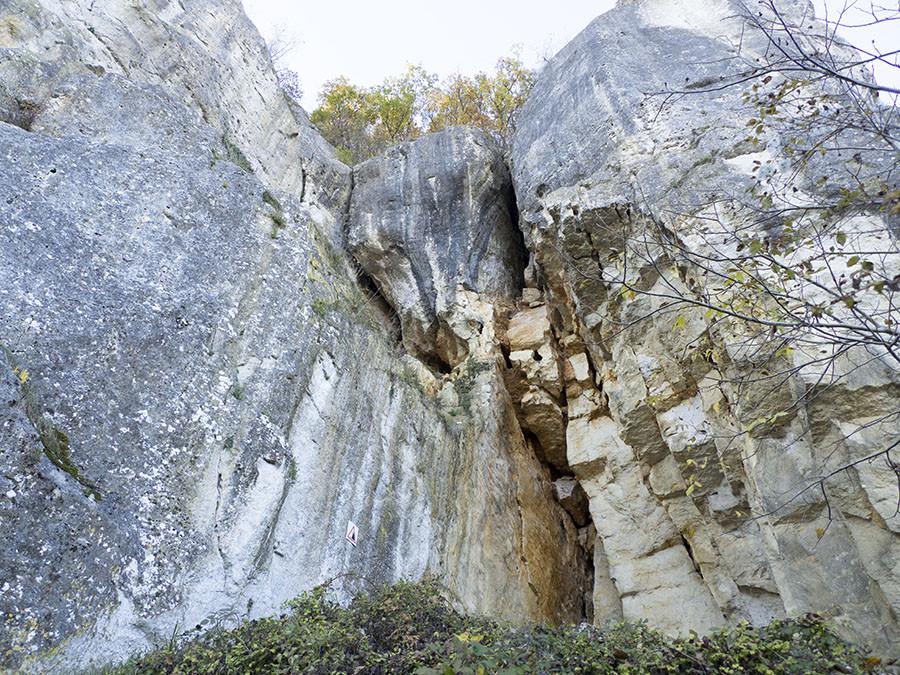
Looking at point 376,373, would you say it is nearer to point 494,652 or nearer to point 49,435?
point 49,435

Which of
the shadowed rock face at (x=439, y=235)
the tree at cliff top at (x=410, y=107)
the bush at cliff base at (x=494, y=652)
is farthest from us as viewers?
the tree at cliff top at (x=410, y=107)

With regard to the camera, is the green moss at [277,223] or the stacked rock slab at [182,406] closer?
the stacked rock slab at [182,406]

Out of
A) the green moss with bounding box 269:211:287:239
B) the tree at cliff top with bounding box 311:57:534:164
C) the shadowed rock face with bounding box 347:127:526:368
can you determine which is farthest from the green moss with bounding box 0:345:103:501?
the tree at cliff top with bounding box 311:57:534:164

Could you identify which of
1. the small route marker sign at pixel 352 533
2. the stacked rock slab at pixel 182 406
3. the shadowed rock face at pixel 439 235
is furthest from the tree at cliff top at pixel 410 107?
the small route marker sign at pixel 352 533

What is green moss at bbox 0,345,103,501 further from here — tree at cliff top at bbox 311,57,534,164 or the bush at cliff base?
tree at cliff top at bbox 311,57,534,164

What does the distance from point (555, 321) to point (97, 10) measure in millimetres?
9361

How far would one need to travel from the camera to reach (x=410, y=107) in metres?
20.6

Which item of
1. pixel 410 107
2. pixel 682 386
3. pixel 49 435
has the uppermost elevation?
pixel 410 107

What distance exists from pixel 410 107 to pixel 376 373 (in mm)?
13937

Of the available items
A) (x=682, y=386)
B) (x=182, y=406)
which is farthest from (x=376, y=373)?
(x=682, y=386)

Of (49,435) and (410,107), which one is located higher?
(410,107)

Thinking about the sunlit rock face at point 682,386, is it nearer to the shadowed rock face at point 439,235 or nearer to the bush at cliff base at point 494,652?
the shadowed rock face at point 439,235

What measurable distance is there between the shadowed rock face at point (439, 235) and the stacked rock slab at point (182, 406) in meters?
1.62

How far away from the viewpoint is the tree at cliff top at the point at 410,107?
1961 cm
